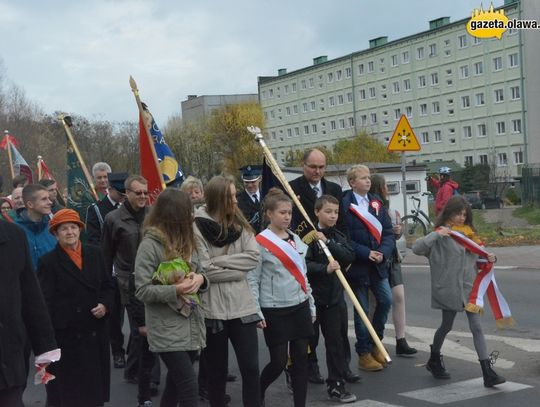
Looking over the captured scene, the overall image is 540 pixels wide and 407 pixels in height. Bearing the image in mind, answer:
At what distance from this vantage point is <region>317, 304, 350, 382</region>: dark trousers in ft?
21.6

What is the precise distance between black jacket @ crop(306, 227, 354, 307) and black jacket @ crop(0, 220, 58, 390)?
9.83 feet

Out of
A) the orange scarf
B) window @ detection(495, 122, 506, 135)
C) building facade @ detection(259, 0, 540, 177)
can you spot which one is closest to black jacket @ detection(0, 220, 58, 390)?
the orange scarf

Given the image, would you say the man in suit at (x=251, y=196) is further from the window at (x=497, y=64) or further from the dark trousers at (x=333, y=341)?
the window at (x=497, y=64)

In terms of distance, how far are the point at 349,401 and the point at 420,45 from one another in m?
79.8

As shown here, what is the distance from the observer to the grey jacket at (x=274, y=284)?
5.92 meters

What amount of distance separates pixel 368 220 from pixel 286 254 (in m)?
1.86

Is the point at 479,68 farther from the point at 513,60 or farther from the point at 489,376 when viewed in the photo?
the point at 489,376

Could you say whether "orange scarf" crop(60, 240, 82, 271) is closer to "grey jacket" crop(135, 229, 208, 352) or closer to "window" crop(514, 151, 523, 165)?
"grey jacket" crop(135, 229, 208, 352)

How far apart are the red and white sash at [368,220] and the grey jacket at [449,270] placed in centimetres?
51

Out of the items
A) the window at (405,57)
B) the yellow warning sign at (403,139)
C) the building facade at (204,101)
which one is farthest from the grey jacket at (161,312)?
the building facade at (204,101)

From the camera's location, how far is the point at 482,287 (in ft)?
23.5

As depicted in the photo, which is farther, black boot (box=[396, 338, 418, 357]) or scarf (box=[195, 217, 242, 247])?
black boot (box=[396, 338, 418, 357])

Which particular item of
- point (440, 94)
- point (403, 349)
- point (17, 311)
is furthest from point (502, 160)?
Answer: point (17, 311)

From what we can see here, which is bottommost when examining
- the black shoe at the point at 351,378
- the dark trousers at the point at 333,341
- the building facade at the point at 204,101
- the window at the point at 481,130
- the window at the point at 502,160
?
the black shoe at the point at 351,378
